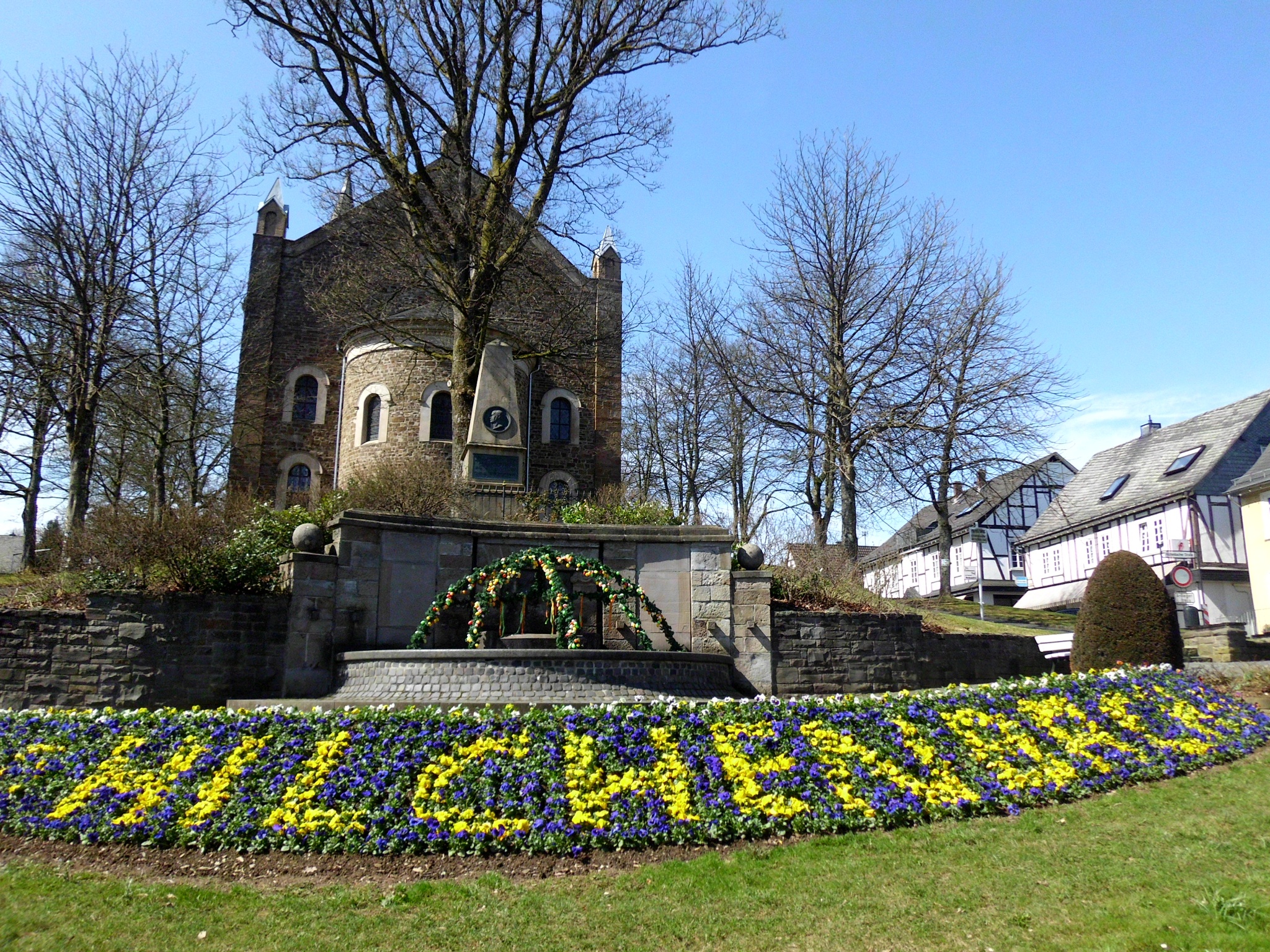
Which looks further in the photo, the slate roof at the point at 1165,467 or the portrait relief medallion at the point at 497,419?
the slate roof at the point at 1165,467

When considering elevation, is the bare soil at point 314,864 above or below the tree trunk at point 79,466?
below

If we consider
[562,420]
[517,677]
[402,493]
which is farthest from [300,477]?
[517,677]

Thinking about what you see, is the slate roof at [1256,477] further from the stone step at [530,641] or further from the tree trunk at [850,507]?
the stone step at [530,641]

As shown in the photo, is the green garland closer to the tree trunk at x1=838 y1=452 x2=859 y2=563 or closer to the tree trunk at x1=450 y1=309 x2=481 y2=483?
the tree trunk at x1=450 y1=309 x2=481 y2=483

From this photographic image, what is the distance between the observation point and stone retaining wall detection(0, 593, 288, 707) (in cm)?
1129

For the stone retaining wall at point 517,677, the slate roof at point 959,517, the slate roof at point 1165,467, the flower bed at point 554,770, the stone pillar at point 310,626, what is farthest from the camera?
the slate roof at point 959,517

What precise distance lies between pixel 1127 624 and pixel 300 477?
23.9 m

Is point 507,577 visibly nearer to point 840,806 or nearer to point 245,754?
point 245,754

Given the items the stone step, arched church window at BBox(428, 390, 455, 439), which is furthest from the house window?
the stone step

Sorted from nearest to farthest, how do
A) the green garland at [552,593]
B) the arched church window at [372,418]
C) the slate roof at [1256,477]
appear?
the green garland at [552,593]
the arched church window at [372,418]
the slate roof at [1256,477]

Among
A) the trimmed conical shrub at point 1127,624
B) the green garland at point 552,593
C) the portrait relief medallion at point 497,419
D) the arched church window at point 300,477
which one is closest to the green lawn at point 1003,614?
the trimmed conical shrub at point 1127,624

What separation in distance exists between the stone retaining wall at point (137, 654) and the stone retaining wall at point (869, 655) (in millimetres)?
6686

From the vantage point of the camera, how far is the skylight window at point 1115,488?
3897 centimetres

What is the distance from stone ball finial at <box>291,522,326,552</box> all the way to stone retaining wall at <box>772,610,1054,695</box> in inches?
240
